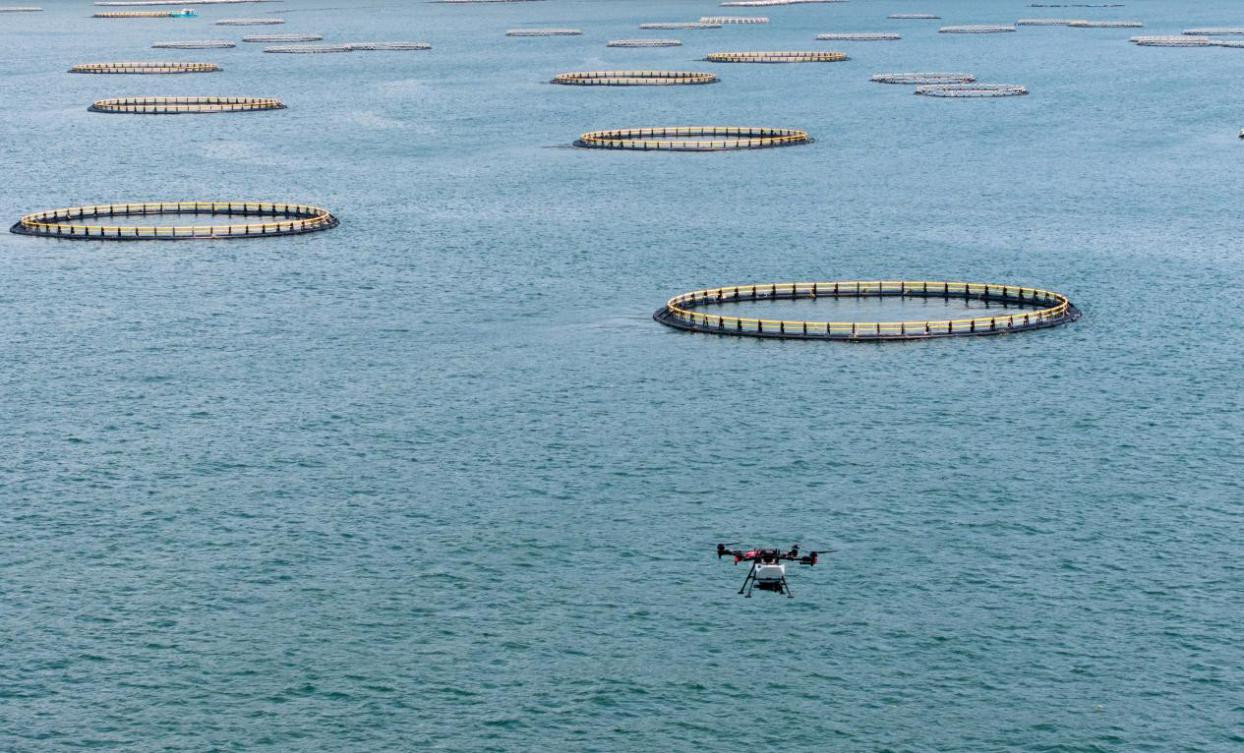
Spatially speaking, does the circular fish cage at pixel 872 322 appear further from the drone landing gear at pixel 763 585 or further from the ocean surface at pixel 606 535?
the drone landing gear at pixel 763 585

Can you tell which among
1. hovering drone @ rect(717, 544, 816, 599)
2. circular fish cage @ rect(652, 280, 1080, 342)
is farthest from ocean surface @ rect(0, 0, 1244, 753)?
circular fish cage @ rect(652, 280, 1080, 342)

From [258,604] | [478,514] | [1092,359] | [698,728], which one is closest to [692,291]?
[1092,359]

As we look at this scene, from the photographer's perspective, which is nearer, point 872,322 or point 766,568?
point 766,568

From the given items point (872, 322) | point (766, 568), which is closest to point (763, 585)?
point (766, 568)

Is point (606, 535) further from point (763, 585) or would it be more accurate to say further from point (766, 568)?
point (766, 568)

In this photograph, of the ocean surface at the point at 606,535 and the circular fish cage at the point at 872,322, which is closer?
the ocean surface at the point at 606,535

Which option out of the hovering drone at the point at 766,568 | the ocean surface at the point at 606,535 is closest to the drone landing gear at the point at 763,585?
the hovering drone at the point at 766,568

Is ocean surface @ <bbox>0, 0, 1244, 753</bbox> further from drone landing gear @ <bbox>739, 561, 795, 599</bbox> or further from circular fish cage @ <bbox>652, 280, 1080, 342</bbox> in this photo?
circular fish cage @ <bbox>652, 280, 1080, 342</bbox>
